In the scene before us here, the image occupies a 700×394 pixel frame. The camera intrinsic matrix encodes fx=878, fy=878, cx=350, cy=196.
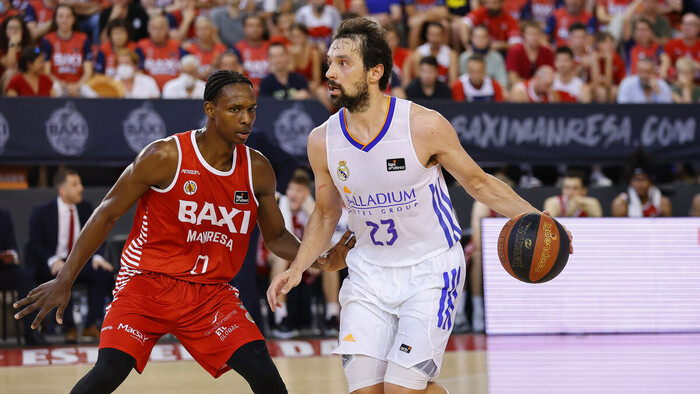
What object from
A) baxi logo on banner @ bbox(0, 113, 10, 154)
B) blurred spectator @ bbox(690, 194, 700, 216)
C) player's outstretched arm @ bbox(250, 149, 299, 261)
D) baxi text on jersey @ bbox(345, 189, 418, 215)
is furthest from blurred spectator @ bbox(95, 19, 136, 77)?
baxi text on jersey @ bbox(345, 189, 418, 215)

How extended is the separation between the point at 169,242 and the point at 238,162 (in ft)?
1.91

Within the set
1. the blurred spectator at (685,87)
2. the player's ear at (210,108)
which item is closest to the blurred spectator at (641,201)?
the blurred spectator at (685,87)

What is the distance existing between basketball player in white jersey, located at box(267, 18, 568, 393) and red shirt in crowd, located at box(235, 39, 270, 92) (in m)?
7.19

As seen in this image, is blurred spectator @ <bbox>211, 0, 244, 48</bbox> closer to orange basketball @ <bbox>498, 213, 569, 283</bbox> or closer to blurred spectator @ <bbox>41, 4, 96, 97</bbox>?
blurred spectator @ <bbox>41, 4, 96, 97</bbox>

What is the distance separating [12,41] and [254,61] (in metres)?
3.01

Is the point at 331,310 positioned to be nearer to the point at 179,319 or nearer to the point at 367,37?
the point at 179,319

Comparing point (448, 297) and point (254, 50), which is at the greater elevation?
point (254, 50)

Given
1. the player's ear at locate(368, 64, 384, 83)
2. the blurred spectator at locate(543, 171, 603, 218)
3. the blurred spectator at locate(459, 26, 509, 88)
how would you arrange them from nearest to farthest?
the player's ear at locate(368, 64, 384, 83) → the blurred spectator at locate(543, 171, 603, 218) → the blurred spectator at locate(459, 26, 509, 88)

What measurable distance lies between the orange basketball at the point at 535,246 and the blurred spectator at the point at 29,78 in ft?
23.8

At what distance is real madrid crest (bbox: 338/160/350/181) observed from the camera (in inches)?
176

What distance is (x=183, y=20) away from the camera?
1233 centimetres

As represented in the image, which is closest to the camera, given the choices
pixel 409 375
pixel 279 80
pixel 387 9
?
pixel 409 375

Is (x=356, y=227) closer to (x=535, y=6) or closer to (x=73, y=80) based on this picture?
(x=73, y=80)

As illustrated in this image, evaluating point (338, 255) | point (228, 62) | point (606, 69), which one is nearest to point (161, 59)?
point (228, 62)
